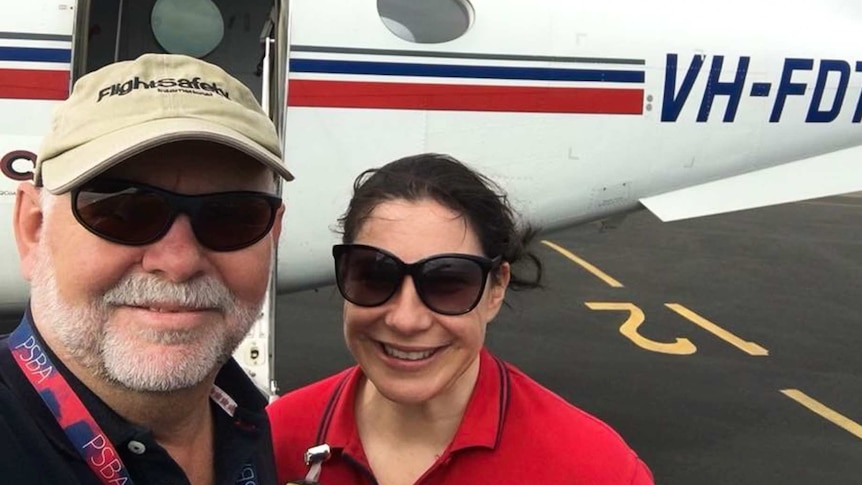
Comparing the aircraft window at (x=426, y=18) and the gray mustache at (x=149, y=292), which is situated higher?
the aircraft window at (x=426, y=18)

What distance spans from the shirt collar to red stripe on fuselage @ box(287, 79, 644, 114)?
103 inches

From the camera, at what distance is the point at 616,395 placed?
19.2ft

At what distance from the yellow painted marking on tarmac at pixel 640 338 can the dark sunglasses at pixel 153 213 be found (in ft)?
20.3

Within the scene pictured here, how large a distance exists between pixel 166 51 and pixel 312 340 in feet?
10.8

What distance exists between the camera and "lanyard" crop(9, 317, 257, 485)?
1.09 m

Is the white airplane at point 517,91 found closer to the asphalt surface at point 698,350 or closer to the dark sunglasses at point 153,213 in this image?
the asphalt surface at point 698,350

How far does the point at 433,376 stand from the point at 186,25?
307 cm

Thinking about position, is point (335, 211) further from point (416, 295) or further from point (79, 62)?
point (416, 295)

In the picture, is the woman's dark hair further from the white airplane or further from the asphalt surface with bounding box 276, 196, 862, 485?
the white airplane

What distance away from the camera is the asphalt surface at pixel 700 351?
5027 millimetres

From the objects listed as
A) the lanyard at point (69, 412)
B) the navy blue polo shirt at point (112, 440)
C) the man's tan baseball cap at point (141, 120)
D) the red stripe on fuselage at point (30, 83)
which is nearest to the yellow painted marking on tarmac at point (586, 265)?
the red stripe on fuselage at point (30, 83)

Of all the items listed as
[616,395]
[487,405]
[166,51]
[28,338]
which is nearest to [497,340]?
[616,395]

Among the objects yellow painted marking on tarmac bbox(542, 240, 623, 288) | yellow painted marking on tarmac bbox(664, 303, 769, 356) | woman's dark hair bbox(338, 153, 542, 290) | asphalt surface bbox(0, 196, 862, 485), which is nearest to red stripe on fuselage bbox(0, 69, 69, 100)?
asphalt surface bbox(0, 196, 862, 485)

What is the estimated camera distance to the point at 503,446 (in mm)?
1496
